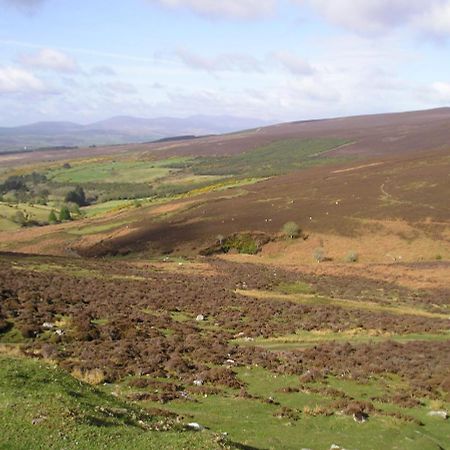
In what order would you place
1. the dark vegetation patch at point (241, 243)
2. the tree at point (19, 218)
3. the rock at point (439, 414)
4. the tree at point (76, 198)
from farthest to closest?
the tree at point (76, 198) < the tree at point (19, 218) < the dark vegetation patch at point (241, 243) < the rock at point (439, 414)

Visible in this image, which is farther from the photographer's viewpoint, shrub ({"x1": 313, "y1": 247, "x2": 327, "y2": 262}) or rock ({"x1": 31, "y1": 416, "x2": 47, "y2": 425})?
shrub ({"x1": 313, "y1": 247, "x2": 327, "y2": 262})

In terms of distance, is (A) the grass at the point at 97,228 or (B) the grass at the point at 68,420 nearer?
(B) the grass at the point at 68,420

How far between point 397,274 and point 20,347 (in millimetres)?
45929

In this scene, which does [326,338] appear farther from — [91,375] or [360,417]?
[91,375]

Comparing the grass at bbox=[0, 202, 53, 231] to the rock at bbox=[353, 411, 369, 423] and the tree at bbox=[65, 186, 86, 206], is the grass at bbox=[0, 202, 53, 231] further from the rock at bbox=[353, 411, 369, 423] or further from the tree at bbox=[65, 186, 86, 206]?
the rock at bbox=[353, 411, 369, 423]

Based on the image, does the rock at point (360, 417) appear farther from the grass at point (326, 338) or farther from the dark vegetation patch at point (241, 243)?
the dark vegetation patch at point (241, 243)

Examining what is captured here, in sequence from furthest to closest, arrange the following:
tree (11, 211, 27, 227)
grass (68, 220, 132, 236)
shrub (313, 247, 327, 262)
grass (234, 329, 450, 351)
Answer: tree (11, 211, 27, 227) < grass (68, 220, 132, 236) < shrub (313, 247, 327, 262) < grass (234, 329, 450, 351)

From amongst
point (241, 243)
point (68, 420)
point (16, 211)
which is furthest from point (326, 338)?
point (16, 211)

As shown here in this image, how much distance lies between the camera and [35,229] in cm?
11469

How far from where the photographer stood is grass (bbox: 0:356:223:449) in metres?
13.3

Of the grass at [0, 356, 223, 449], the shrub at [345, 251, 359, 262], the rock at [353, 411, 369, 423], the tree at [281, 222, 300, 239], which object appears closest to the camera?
the grass at [0, 356, 223, 449]

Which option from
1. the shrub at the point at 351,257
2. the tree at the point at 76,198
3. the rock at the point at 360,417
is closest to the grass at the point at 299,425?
the rock at the point at 360,417

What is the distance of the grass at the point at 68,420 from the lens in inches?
525

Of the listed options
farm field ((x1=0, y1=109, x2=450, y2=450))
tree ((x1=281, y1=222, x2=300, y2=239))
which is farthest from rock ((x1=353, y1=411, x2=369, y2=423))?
tree ((x1=281, y1=222, x2=300, y2=239))
